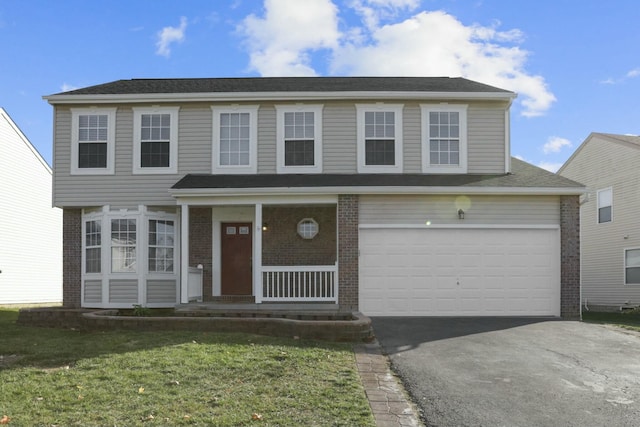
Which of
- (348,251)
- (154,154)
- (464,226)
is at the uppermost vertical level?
(154,154)

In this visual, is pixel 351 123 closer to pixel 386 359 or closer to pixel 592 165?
pixel 386 359

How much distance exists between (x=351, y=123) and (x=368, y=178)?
168 centimetres

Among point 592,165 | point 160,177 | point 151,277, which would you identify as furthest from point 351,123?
point 592,165

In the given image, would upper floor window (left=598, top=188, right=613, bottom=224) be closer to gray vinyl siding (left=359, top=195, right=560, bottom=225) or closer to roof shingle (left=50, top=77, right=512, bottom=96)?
roof shingle (left=50, top=77, right=512, bottom=96)

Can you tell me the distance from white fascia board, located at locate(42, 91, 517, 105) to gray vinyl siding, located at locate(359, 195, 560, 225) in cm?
281

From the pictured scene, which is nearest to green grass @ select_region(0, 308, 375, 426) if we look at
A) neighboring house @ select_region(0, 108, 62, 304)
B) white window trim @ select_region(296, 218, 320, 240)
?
white window trim @ select_region(296, 218, 320, 240)

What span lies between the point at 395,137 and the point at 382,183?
1.78 meters

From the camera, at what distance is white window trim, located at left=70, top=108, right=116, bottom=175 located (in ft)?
49.8

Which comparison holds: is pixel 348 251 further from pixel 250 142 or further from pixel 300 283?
pixel 250 142

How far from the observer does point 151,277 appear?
14992mm

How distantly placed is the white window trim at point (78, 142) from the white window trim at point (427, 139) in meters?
8.11

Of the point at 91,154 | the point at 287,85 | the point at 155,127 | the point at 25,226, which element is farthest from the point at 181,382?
the point at 25,226

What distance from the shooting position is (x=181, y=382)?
6.80 meters

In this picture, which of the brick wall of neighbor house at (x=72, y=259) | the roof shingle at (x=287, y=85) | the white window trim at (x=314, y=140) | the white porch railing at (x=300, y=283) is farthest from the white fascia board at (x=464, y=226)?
the brick wall of neighbor house at (x=72, y=259)
